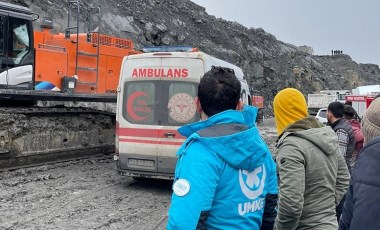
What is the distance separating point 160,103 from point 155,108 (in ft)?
0.45

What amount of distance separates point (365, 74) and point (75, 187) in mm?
68157

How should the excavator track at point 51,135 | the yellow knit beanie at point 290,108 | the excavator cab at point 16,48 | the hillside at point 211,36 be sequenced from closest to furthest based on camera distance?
the yellow knit beanie at point 290,108 < the excavator track at point 51,135 < the excavator cab at point 16,48 < the hillside at point 211,36

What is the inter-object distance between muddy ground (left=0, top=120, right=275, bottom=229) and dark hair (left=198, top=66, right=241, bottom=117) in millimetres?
4327

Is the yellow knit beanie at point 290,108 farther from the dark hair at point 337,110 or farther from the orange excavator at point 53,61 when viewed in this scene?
the orange excavator at point 53,61

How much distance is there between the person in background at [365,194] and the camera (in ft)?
5.52

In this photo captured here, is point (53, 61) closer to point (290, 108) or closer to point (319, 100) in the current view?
point (290, 108)

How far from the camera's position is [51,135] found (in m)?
10.7

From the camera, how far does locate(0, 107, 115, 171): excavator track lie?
9711 mm

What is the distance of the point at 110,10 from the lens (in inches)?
1157

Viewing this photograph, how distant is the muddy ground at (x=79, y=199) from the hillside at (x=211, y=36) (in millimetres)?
15290

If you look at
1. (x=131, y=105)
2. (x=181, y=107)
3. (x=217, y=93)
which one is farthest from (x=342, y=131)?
(x=131, y=105)

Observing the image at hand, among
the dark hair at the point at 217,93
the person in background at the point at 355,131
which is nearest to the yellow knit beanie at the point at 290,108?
the dark hair at the point at 217,93

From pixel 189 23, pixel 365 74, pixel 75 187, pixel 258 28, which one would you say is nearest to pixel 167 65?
pixel 75 187

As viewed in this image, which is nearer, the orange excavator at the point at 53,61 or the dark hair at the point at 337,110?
the dark hair at the point at 337,110
